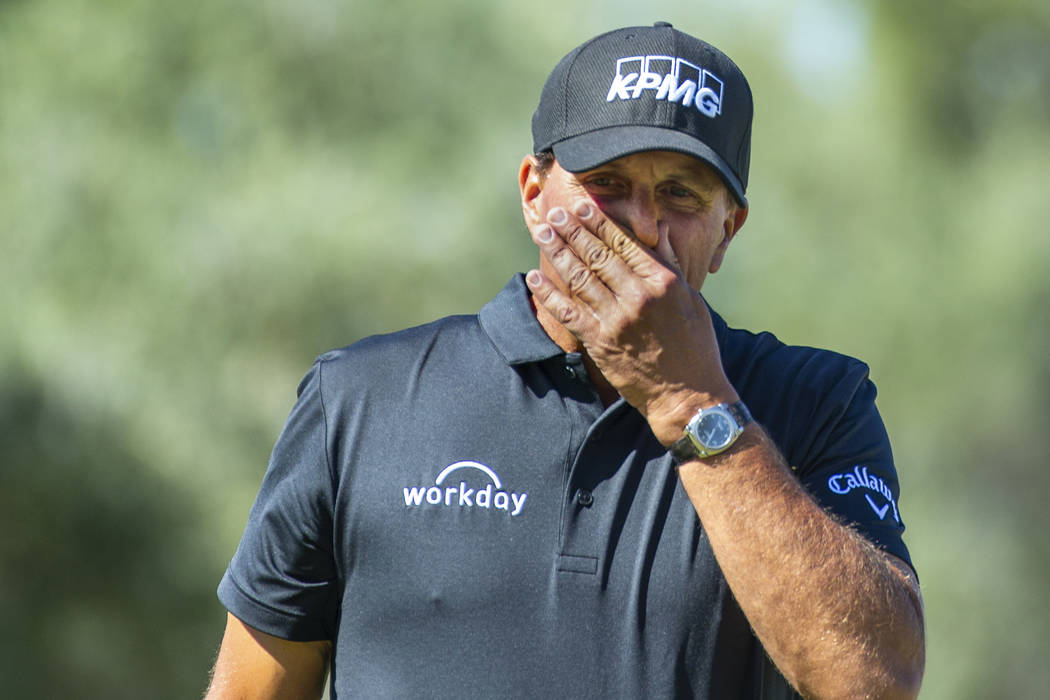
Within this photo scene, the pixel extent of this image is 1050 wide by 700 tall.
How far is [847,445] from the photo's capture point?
2.14 meters

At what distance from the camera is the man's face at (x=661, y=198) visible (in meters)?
2.21

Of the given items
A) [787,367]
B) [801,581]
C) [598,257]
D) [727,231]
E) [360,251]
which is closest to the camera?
[801,581]

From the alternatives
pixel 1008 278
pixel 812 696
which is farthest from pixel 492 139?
pixel 812 696

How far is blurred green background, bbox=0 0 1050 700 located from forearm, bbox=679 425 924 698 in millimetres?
6044

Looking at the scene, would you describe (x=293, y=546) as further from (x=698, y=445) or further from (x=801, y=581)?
(x=801, y=581)

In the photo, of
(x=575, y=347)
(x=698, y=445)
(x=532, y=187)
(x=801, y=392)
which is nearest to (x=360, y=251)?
(x=532, y=187)

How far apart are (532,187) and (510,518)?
72cm

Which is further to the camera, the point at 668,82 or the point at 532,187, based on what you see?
the point at 532,187

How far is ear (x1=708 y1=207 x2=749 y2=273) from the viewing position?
240cm

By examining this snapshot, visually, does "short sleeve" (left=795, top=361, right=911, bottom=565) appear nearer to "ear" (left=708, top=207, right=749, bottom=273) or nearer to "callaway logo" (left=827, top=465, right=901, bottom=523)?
"callaway logo" (left=827, top=465, right=901, bottom=523)

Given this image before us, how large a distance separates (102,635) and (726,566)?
23.0 feet

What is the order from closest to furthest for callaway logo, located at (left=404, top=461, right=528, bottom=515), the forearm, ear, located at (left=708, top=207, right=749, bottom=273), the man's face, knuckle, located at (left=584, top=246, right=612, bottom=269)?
→ the forearm → knuckle, located at (left=584, top=246, right=612, bottom=269) → callaway logo, located at (left=404, top=461, right=528, bottom=515) → the man's face → ear, located at (left=708, top=207, right=749, bottom=273)

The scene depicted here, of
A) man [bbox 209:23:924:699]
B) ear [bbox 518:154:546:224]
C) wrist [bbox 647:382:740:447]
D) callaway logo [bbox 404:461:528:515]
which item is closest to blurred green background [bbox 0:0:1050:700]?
ear [bbox 518:154:546:224]

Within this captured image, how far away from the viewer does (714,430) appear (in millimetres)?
1921
